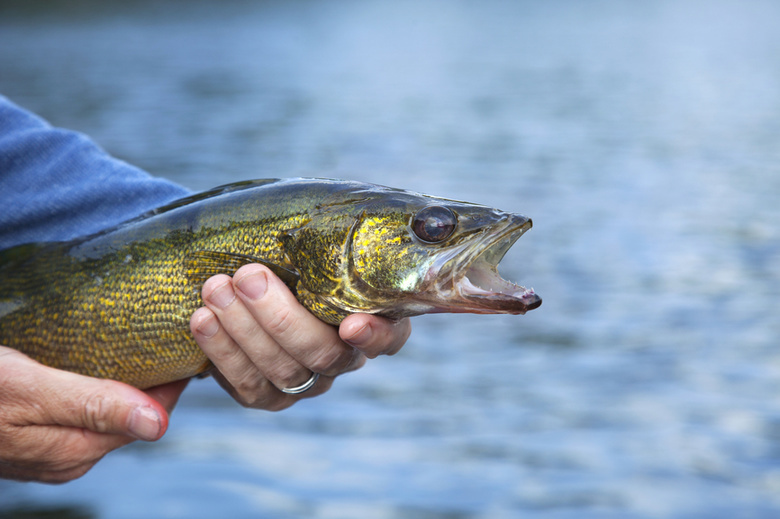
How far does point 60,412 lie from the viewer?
352 cm

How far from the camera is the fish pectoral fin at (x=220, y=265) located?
10.6ft

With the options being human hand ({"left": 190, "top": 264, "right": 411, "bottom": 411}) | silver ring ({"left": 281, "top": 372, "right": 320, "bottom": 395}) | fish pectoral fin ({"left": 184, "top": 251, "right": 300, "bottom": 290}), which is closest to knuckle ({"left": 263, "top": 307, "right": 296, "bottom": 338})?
human hand ({"left": 190, "top": 264, "right": 411, "bottom": 411})

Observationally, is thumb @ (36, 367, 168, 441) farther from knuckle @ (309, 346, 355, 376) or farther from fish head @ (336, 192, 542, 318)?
fish head @ (336, 192, 542, 318)

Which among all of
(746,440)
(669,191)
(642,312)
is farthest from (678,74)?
(746,440)

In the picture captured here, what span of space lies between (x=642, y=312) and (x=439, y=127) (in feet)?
49.8

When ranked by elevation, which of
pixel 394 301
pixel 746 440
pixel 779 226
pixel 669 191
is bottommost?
pixel 394 301

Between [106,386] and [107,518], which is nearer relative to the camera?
[106,386]

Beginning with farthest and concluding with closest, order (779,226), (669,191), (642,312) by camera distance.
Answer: (669,191) → (779,226) → (642,312)

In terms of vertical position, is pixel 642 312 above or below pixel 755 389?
above

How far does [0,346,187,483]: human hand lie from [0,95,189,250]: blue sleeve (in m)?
0.61

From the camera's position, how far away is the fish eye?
3.05 m

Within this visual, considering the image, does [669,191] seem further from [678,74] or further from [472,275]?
[678,74]

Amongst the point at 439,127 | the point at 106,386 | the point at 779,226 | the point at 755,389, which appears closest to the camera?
the point at 106,386

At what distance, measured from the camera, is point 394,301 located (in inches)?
123
